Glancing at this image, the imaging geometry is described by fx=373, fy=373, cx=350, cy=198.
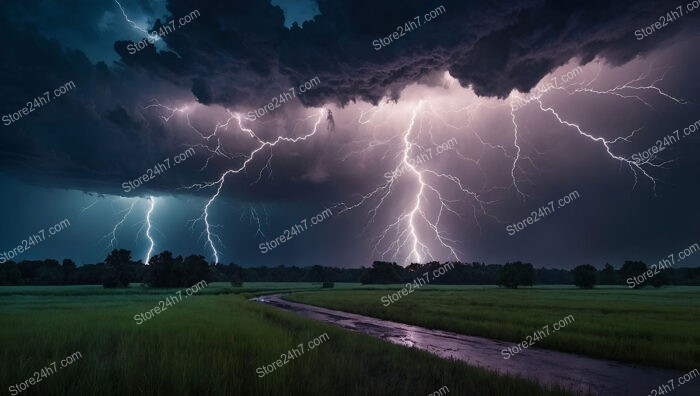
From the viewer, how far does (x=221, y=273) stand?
458 ft

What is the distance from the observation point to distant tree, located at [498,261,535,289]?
9131 centimetres

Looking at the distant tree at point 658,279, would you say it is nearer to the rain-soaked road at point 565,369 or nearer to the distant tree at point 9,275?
the rain-soaked road at point 565,369

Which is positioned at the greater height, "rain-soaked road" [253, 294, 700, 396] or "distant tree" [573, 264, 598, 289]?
"rain-soaked road" [253, 294, 700, 396]

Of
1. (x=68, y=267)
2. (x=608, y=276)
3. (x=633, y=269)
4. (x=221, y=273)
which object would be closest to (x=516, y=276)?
(x=633, y=269)

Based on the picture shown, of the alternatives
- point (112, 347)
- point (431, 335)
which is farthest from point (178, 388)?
point (431, 335)

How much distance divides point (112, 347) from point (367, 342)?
24.8 ft

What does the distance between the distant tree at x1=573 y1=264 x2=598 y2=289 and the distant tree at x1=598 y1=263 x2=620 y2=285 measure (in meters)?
28.4

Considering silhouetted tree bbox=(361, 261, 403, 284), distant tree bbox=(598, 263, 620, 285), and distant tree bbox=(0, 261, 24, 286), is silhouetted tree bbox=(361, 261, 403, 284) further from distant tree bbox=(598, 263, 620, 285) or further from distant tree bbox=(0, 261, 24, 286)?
distant tree bbox=(0, 261, 24, 286)

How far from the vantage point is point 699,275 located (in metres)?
107

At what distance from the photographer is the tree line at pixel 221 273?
7500 centimetres

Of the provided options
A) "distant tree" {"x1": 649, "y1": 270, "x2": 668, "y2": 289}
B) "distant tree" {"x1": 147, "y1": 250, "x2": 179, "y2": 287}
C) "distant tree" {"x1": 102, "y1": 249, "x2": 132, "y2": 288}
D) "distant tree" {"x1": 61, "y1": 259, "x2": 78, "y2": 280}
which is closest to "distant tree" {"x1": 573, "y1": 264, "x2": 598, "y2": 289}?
"distant tree" {"x1": 649, "y1": 270, "x2": 668, "y2": 289}

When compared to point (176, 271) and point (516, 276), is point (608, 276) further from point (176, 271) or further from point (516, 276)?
point (176, 271)

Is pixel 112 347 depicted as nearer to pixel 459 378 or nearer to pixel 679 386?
pixel 459 378

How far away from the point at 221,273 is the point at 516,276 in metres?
102
